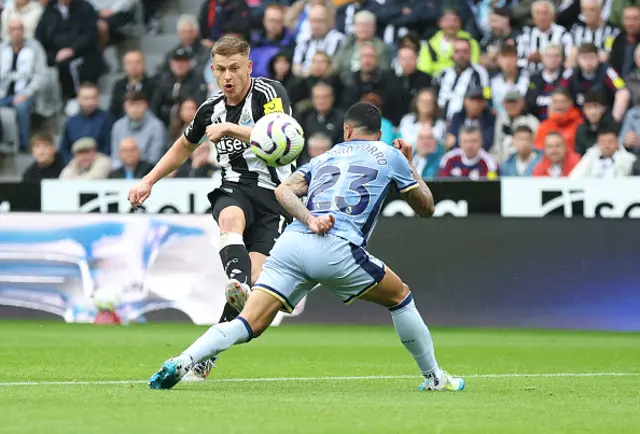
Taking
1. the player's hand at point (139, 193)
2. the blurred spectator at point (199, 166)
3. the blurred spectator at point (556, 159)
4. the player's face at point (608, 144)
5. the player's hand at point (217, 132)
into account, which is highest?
the player's hand at point (217, 132)

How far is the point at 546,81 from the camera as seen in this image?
1820 centimetres

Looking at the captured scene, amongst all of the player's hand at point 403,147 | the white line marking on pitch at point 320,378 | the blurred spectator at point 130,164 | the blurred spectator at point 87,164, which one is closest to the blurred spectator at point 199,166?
the blurred spectator at point 130,164

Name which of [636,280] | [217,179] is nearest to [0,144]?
[217,179]

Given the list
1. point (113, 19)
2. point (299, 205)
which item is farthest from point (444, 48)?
point (299, 205)

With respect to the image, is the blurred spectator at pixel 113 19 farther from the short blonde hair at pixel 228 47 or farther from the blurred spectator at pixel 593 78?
the short blonde hair at pixel 228 47

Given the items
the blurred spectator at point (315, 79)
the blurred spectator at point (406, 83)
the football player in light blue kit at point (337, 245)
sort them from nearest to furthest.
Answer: the football player in light blue kit at point (337, 245) → the blurred spectator at point (406, 83) → the blurred spectator at point (315, 79)

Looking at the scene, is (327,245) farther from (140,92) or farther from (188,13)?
(188,13)

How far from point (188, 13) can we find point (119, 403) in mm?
16201

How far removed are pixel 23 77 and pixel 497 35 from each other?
741 centimetres

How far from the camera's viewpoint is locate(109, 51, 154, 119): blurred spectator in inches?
807

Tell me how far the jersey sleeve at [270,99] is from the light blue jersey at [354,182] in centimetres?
110

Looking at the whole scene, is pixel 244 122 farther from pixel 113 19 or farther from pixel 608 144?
pixel 113 19

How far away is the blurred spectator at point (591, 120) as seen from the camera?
17047 millimetres

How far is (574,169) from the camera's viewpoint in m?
Answer: 16.5
